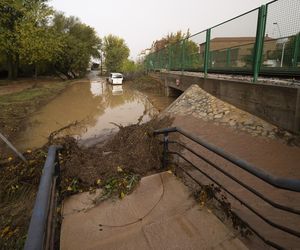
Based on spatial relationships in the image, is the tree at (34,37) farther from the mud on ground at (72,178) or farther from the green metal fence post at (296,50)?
the green metal fence post at (296,50)

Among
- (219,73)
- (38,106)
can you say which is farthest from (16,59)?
(219,73)

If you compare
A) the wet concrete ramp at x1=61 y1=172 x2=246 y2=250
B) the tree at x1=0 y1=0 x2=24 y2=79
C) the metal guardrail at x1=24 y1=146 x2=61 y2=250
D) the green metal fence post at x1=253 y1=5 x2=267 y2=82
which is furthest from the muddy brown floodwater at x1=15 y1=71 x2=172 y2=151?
the tree at x1=0 y1=0 x2=24 y2=79

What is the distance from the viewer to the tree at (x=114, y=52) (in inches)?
1864

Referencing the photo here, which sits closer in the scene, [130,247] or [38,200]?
[38,200]

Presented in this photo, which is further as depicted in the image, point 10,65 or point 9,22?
point 10,65

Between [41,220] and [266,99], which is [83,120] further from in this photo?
[41,220]

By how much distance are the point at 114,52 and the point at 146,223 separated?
4821cm

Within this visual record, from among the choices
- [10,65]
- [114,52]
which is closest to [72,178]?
[10,65]

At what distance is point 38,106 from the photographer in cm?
1351

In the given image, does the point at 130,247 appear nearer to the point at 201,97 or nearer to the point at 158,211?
the point at 158,211

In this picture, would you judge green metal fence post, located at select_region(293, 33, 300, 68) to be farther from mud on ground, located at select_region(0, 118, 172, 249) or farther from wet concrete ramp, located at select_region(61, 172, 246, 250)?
wet concrete ramp, located at select_region(61, 172, 246, 250)

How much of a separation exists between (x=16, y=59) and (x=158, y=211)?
1089 inches

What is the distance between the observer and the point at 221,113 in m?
7.00

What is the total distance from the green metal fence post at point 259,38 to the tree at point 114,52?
1639 inches
